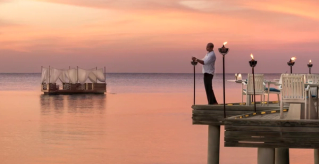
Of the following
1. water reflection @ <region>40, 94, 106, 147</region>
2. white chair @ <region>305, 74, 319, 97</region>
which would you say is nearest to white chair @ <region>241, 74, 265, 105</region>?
white chair @ <region>305, 74, 319, 97</region>

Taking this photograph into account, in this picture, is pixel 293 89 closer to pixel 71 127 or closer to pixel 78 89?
pixel 71 127

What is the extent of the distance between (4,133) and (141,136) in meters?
7.89

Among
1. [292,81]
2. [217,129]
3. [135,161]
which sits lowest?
[135,161]

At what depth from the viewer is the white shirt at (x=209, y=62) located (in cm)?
1490

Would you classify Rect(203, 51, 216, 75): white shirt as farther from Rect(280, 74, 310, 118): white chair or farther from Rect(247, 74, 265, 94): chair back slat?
Rect(280, 74, 310, 118): white chair

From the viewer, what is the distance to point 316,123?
1109cm

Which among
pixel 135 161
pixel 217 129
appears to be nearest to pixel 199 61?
pixel 217 129

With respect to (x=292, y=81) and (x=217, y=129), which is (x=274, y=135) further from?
(x=217, y=129)

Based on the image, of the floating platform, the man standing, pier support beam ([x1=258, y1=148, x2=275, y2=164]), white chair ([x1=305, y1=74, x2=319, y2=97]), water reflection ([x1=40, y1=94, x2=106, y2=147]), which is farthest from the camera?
the floating platform

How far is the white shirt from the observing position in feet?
48.9

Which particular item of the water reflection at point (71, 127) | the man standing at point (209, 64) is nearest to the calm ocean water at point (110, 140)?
the water reflection at point (71, 127)

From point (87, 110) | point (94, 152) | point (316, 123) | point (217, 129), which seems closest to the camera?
point (316, 123)

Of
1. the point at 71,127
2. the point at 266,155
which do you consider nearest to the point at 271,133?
the point at 266,155

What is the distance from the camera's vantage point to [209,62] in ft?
49.0
